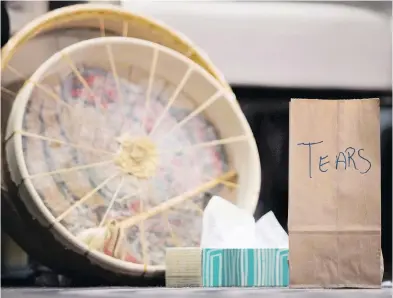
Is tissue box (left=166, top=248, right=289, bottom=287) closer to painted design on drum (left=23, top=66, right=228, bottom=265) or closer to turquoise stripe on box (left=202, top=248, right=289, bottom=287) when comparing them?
turquoise stripe on box (left=202, top=248, right=289, bottom=287)

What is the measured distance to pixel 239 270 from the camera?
3.35ft

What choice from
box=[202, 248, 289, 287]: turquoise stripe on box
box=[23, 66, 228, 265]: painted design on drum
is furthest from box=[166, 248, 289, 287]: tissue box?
box=[23, 66, 228, 265]: painted design on drum

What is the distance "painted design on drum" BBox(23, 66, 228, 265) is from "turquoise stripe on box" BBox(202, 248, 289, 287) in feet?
0.49

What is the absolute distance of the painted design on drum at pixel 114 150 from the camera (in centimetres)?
112

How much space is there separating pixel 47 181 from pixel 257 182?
0.38 metres

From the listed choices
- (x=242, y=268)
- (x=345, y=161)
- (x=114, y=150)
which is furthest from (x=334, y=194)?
(x=114, y=150)

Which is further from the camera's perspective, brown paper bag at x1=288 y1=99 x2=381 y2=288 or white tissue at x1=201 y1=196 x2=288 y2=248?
white tissue at x1=201 y1=196 x2=288 y2=248

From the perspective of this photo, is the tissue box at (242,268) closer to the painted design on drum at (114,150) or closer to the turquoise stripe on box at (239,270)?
the turquoise stripe on box at (239,270)

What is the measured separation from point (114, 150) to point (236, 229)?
0.26 metres

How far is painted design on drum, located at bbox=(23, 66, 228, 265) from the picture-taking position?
44.2 inches

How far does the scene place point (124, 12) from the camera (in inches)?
47.0

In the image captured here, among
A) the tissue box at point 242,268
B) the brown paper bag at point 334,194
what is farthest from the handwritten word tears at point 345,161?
the tissue box at point 242,268

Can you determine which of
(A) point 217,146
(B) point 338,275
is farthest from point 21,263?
(B) point 338,275

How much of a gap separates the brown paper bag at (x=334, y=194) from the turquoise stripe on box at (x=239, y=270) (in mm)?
46
